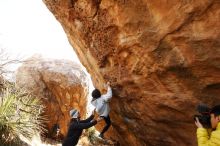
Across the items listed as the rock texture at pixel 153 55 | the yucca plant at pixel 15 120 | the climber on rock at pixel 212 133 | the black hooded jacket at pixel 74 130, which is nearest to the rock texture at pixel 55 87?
the yucca plant at pixel 15 120

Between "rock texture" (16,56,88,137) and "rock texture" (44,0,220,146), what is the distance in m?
7.53

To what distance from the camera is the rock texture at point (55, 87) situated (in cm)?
1647

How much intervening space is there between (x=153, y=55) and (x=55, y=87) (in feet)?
34.4

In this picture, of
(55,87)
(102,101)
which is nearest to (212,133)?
(102,101)

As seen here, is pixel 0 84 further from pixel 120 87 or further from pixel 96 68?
pixel 120 87

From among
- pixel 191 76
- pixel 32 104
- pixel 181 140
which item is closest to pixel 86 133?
Result: pixel 32 104

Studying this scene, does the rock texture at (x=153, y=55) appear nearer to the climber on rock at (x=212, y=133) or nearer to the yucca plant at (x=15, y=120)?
the climber on rock at (x=212, y=133)

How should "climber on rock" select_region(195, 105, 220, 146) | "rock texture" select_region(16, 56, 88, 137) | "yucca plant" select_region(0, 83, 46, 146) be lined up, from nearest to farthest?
"climber on rock" select_region(195, 105, 220, 146) → "yucca plant" select_region(0, 83, 46, 146) → "rock texture" select_region(16, 56, 88, 137)

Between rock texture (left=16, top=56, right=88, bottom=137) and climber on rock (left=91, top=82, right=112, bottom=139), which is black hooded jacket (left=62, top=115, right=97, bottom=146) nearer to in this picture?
climber on rock (left=91, top=82, right=112, bottom=139)

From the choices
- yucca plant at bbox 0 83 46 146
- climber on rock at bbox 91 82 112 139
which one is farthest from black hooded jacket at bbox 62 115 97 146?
yucca plant at bbox 0 83 46 146

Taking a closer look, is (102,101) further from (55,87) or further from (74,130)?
(55,87)

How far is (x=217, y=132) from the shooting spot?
188 inches

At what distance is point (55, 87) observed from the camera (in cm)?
1666

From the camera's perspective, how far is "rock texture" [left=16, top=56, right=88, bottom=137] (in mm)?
16469
